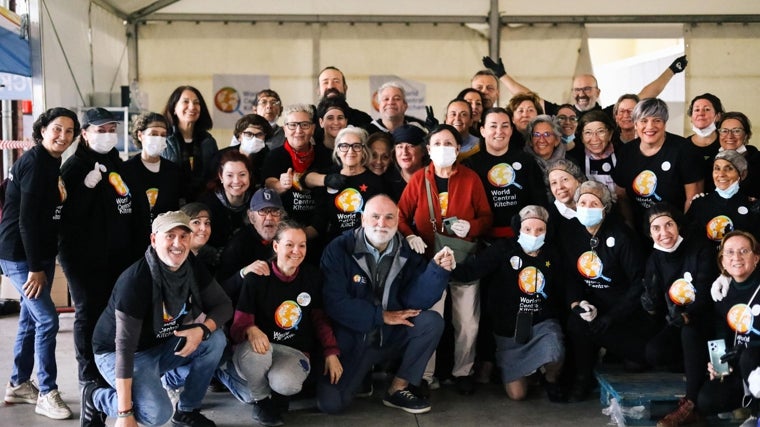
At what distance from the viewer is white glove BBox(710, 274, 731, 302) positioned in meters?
3.87

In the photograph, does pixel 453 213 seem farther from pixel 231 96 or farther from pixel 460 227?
pixel 231 96

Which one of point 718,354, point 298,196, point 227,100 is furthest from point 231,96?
point 718,354

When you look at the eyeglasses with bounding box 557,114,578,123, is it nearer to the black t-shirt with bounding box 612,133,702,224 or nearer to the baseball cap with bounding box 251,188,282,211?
the black t-shirt with bounding box 612,133,702,224

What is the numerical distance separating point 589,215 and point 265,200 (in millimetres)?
1836

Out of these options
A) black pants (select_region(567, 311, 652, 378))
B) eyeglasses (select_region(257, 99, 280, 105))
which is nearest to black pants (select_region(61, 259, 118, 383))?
eyeglasses (select_region(257, 99, 280, 105))

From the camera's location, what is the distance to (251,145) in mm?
4727

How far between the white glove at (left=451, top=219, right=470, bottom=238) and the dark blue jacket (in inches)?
10.4

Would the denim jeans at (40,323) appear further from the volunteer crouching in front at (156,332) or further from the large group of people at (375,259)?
Result: the volunteer crouching in front at (156,332)

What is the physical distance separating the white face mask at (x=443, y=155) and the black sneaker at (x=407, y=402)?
1.34 metres

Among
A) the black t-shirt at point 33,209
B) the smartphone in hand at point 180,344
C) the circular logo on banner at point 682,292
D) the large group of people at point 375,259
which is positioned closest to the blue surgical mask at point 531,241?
the large group of people at point 375,259

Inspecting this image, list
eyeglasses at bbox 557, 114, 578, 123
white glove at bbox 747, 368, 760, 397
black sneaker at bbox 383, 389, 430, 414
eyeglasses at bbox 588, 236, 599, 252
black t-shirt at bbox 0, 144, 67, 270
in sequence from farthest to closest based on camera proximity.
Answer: eyeglasses at bbox 557, 114, 578, 123 < eyeglasses at bbox 588, 236, 599, 252 < black sneaker at bbox 383, 389, 430, 414 < black t-shirt at bbox 0, 144, 67, 270 < white glove at bbox 747, 368, 760, 397

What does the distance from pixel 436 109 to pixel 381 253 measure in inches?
224

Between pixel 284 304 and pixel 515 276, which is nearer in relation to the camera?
pixel 284 304

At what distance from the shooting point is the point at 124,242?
4.20 m
